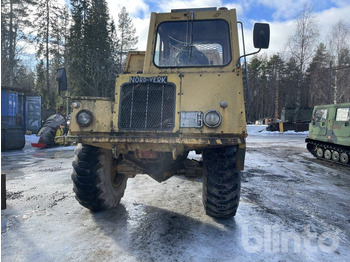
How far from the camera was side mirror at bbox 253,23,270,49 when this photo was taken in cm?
357

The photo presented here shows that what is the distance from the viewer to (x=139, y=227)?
3590mm

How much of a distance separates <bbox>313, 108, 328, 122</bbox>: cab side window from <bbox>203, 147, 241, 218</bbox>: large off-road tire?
8966 mm

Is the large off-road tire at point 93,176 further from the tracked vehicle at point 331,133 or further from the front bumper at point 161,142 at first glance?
the tracked vehicle at point 331,133

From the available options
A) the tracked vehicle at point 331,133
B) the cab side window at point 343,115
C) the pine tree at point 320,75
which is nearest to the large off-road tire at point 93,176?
the tracked vehicle at point 331,133

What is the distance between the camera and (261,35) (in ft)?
11.8

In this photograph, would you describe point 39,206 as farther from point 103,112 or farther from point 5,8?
point 5,8

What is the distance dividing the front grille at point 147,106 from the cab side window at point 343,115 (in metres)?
8.83

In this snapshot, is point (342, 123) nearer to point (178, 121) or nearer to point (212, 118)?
point (212, 118)

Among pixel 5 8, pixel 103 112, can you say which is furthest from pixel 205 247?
pixel 5 8

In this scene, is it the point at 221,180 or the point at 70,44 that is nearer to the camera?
the point at 221,180

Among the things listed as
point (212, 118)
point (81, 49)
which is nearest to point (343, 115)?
point (212, 118)

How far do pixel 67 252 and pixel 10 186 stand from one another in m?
3.73

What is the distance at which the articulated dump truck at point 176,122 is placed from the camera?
3238 mm
